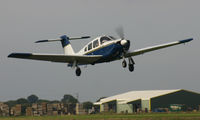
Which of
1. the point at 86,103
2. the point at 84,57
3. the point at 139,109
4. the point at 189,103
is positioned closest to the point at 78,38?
the point at 84,57

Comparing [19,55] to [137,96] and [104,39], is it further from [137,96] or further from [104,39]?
[137,96]

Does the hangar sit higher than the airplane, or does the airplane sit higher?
the airplane

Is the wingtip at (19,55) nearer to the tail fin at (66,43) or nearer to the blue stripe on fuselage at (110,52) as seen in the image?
the blue stripe on fuselage at (110,52)

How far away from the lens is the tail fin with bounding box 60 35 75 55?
41938 millimetres

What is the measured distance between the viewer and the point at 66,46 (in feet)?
141

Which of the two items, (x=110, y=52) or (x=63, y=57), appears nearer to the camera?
(x=110, y=52)

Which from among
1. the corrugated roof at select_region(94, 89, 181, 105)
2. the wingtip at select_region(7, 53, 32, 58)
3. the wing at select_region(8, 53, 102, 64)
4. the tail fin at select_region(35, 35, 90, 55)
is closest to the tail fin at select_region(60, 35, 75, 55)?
the tail fin at select_region(35, 35, 90, 55)

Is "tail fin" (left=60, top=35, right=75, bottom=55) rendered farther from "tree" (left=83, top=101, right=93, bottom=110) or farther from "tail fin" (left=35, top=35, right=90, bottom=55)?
"tree" (left=83, top=101, right=93, bottom=110)

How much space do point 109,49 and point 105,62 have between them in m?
1.84

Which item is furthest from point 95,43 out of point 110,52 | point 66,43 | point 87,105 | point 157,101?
point 87,105

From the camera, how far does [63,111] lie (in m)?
108

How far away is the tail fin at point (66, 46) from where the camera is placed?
138ft

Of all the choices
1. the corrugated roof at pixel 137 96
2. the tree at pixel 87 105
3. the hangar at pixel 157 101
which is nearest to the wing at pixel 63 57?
the hangar at pixel 157 101

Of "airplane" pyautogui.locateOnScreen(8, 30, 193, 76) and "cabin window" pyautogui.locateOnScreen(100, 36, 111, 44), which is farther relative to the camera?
"cabin window" pyautogui.locateOnScreen(100, 36, 111, 44)
